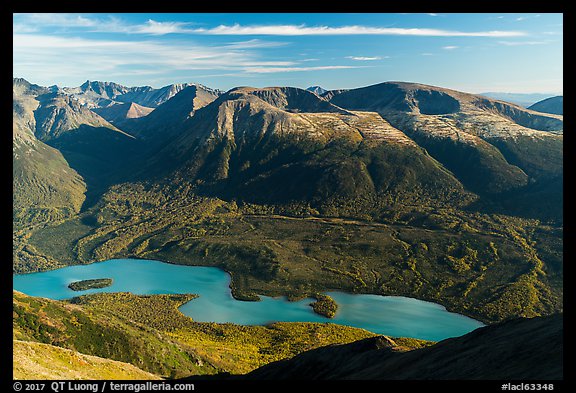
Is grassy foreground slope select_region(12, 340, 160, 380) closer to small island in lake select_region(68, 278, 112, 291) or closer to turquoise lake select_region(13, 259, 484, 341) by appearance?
turquoise lake select_region(13, 259, 484, 341)

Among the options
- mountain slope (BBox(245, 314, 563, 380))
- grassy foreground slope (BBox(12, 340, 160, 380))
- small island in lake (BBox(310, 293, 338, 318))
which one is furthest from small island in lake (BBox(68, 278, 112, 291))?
mountain slope (BBox(245, 314, 563, 380))

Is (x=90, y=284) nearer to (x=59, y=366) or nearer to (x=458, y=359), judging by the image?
(x=59, y=366)

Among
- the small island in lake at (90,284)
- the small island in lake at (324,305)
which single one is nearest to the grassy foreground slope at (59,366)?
the small island in lake at (324,305)

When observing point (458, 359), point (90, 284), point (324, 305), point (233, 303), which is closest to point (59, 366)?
point (458, 359)

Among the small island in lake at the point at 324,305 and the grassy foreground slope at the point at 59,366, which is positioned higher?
the grassy foreground slope at the point at 59,366

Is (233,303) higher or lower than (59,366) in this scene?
lower

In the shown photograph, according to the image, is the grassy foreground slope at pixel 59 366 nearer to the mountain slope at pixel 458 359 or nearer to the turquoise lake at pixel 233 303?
the mountain slope at pixel 458 359
